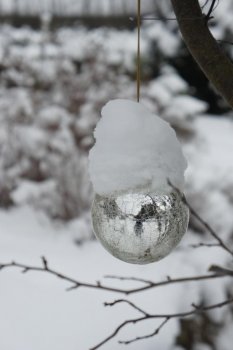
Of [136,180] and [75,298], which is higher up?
[136,180]

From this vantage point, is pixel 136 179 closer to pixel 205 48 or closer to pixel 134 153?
pixel 134 153

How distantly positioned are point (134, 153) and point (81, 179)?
2.89 metres

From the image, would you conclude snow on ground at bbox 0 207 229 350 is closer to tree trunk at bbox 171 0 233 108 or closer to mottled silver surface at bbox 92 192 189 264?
mottled silver surface at bbox 92 192 189 264

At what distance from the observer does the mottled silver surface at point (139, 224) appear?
1.00m

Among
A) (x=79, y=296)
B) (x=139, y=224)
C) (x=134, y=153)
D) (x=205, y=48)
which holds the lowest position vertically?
(x=79, y=296)

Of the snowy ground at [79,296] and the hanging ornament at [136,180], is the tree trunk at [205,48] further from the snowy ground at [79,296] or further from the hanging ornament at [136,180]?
the snowy ground at [79,296]

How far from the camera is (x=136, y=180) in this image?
98 cm

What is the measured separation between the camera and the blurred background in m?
2.48

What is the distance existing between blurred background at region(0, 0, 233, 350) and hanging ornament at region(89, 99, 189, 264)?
17cm

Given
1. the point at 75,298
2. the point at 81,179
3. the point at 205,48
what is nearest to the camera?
the point at 205,48

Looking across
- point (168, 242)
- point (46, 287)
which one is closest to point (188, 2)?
point (168, 242)

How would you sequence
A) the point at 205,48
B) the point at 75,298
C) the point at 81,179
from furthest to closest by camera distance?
the point at 81,179 < the point at 75,298 < the point at 205,48

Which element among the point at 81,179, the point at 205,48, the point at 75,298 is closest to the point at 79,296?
the point at 75,298

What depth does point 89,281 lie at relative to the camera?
2.91 metres
